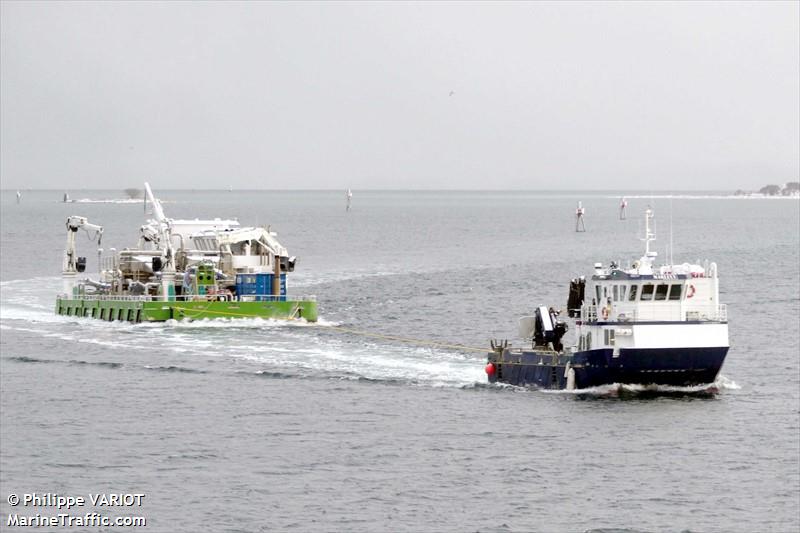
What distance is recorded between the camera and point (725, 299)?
118562mm

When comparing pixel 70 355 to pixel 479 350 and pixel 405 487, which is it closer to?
pixel 479 350

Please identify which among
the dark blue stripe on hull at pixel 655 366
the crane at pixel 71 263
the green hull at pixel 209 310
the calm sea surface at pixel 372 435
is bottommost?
the calm sea surface at pixel 372 435

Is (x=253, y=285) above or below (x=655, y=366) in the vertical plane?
above

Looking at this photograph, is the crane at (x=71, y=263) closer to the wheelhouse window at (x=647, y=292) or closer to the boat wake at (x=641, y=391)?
the boat wake at (x=641, y=391)

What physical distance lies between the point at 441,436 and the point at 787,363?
29961 mm

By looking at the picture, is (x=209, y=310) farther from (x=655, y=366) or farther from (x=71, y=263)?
(x=655, y=366)

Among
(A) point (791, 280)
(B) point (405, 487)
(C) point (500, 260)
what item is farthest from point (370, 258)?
(B) point (405, 487)

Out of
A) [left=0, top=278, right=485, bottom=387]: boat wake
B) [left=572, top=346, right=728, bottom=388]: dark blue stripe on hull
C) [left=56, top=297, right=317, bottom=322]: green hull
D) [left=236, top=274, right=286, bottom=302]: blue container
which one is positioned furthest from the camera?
[left=236, top=274, right=286, bottom=302]: blue container

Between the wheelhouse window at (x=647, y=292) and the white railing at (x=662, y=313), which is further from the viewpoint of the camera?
the wheelhouse window at (x=647, y=292)

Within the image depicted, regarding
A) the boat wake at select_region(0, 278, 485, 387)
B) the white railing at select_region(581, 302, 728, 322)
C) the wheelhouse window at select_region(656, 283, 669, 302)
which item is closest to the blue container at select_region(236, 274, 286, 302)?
the boat wake at select_region(0, 278, 485, 387)

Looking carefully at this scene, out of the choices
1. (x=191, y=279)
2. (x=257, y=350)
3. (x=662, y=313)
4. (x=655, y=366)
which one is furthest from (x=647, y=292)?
(x=191, y=279)

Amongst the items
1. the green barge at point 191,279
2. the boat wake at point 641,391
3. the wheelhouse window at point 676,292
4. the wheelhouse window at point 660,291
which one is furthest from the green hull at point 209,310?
the wheelhouse window at point 676,292

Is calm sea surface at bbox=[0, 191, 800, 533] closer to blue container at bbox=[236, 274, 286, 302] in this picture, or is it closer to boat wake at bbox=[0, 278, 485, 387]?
boat wake at bbox=[0, 278, 485, 387]

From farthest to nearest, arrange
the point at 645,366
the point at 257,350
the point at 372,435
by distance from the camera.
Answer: the point at 257,350, the point at 645,366, the point at 372,435
